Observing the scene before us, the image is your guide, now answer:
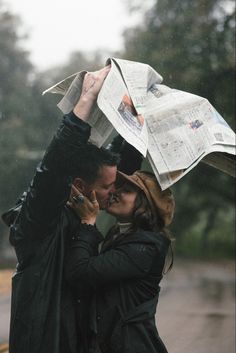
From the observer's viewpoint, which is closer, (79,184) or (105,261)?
(105,261)

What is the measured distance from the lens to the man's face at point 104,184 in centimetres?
223

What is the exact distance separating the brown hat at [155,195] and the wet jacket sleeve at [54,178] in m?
0.36

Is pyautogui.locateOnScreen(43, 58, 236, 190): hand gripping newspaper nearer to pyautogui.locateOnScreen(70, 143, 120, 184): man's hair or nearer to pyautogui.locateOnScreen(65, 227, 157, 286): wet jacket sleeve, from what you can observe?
pyautogui.locateOnScreen(70, 143, 120, 184): man's hair

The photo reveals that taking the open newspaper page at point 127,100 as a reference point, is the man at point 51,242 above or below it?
below

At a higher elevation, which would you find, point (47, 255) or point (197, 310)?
point (47, 255)

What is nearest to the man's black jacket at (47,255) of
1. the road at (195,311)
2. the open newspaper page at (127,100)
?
the open newspaper page at (127,100)

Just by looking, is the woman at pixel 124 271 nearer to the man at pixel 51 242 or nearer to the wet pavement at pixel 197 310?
the man at pixel 51 242

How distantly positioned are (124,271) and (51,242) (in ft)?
0.88

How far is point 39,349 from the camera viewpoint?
2.05 metres

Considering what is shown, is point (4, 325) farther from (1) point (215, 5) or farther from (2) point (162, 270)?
(1) point (215, 5)

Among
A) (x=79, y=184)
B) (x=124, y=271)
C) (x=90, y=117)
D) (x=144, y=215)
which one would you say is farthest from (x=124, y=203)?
(x=90, y=117)

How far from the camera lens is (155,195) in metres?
2.31

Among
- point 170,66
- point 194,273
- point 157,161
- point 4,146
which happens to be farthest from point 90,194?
point 194,273

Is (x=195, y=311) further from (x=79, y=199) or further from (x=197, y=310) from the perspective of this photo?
→ (x=79, y=199)
